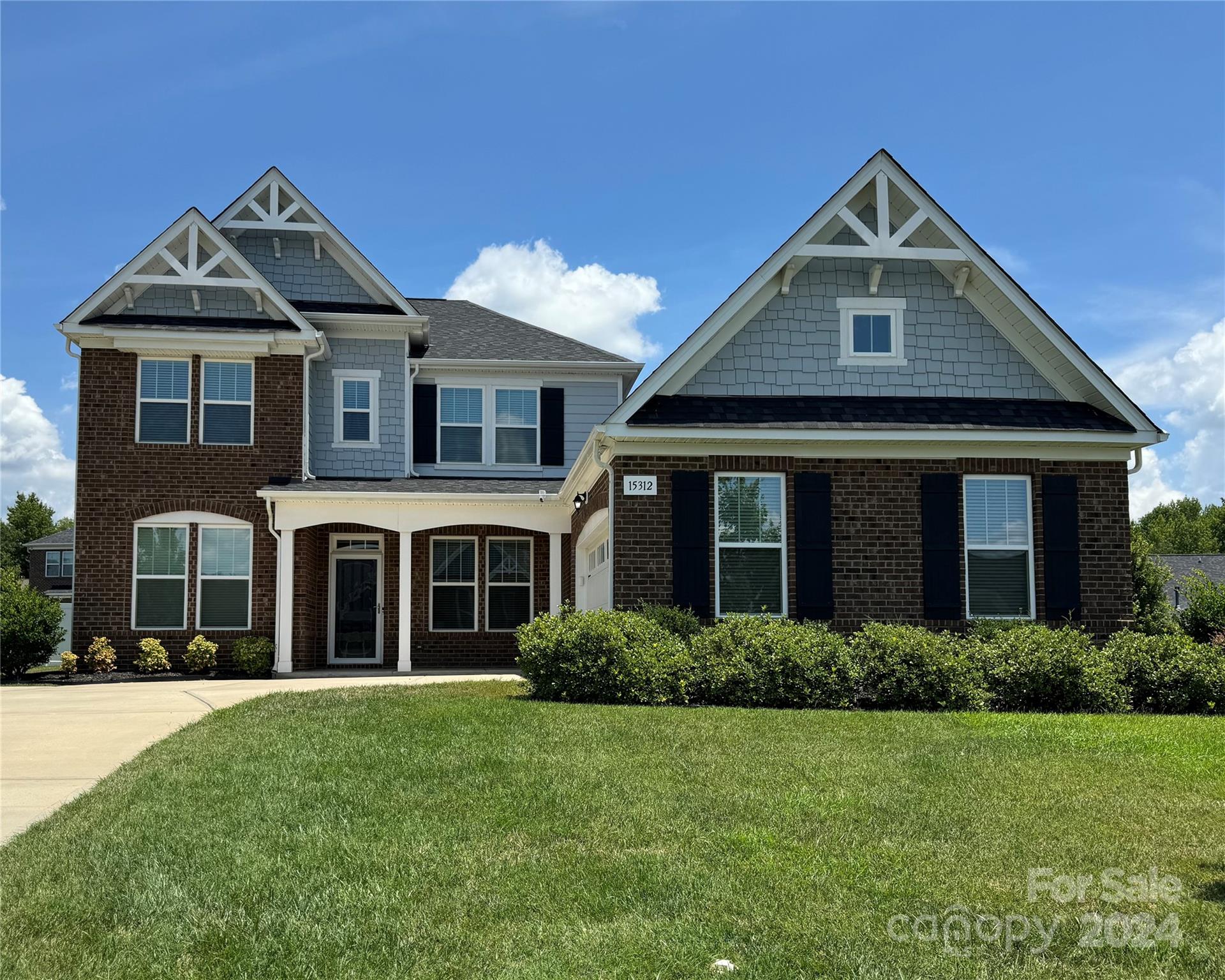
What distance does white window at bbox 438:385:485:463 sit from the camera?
21000 millimetres

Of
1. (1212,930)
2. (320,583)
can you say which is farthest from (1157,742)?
(320,583)

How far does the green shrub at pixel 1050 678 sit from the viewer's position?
1228 centimetres

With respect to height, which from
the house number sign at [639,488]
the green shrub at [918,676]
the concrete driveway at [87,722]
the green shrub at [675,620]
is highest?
the house number sign at [639,488]

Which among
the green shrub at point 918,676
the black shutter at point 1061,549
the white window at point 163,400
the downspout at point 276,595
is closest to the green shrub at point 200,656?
the downspout at point 276,595

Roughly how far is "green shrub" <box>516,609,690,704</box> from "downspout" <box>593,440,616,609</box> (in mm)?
1756

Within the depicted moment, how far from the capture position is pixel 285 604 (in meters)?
18.5

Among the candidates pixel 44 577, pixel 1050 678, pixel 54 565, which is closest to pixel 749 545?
pixel 1050 678

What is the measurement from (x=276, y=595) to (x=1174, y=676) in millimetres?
13334

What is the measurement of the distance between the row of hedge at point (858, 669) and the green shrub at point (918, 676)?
13 millimetres

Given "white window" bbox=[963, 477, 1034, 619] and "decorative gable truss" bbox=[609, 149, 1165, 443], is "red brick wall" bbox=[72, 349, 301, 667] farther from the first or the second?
"white window" bbox=[963, 477, 1034, 619]

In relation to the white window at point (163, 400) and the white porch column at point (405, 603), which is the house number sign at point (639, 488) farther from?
the white window at point (163, 400)

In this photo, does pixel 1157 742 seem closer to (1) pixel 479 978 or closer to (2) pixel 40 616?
(1) pixel 479 978

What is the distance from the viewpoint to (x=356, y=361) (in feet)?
67.1

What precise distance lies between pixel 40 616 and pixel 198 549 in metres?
2.75
